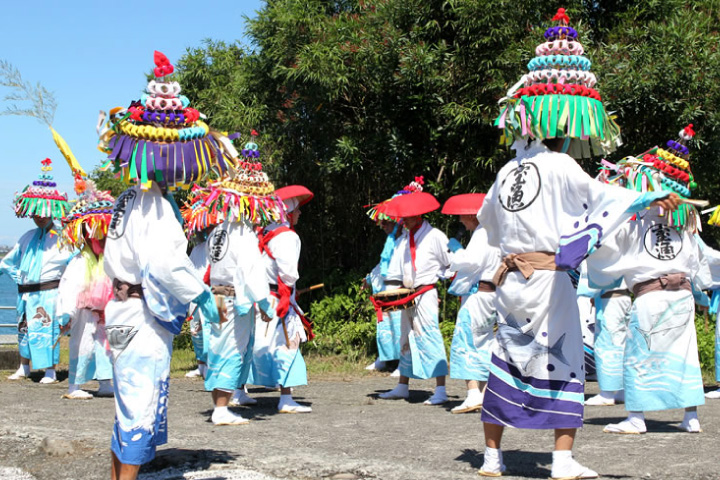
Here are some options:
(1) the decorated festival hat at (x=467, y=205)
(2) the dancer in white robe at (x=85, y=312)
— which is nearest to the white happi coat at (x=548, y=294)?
(1) the decorated festival hat at (x=467, y=205)

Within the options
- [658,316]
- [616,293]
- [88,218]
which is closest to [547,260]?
[658,316]

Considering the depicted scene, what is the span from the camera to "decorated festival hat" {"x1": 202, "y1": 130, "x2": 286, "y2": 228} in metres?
6.83

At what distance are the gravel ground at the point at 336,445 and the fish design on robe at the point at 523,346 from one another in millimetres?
673

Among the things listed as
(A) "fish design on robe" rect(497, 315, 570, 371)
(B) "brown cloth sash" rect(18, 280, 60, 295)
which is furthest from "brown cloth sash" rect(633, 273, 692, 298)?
(B) "brown cloth sash" rect(18, 280, 60, 295)

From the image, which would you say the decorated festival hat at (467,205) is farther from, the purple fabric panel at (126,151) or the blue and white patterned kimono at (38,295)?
the blue and white patterned kimono at (38,295)

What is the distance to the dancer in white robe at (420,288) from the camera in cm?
804

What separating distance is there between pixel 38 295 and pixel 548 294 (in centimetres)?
764

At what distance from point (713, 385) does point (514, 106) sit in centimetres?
631

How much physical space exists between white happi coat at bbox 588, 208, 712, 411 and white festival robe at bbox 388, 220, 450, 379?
7.36 ft

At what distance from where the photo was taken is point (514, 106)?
4.82 m

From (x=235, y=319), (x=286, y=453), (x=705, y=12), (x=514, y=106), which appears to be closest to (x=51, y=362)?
(x=235, y=319)

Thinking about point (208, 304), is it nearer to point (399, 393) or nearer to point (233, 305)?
point (233, 305)

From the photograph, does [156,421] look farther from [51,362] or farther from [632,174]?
[51,362]

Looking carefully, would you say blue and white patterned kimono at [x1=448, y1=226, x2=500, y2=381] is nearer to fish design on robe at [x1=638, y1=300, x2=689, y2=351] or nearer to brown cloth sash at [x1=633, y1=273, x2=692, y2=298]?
brown cloth sash at [x1=633, y1=273, x2=692, y2=298]
